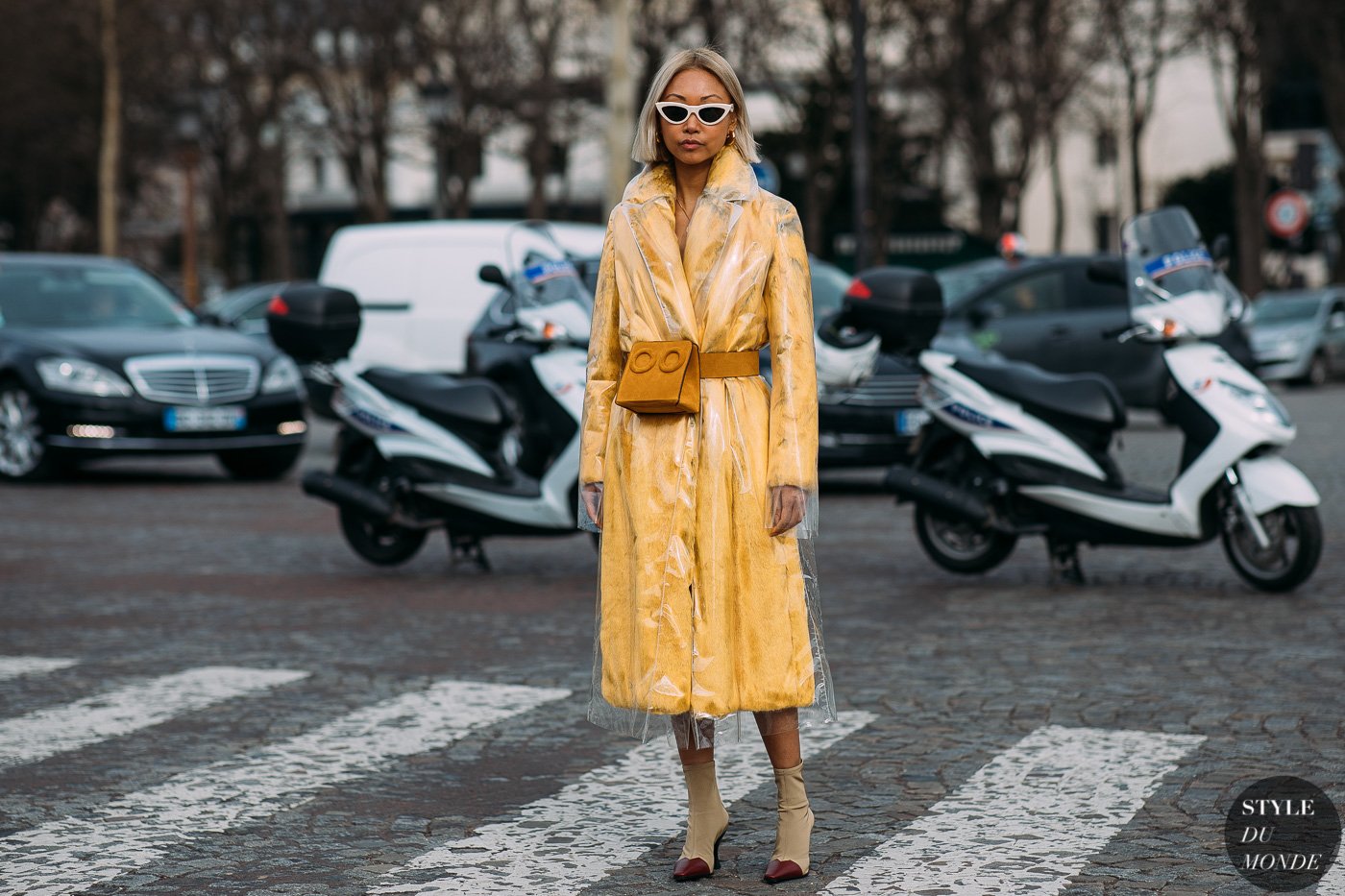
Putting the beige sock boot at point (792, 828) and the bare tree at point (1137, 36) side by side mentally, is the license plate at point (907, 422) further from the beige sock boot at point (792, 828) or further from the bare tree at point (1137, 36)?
the bare tree at point (1137, 36)

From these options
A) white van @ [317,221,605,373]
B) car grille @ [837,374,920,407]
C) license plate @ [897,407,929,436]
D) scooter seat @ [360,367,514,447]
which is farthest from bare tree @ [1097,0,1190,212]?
scooter seat @ [360,367,514,447]

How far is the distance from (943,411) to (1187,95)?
2400 inches

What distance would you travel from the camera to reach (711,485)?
14.5 ft

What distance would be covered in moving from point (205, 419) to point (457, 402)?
17.8ft

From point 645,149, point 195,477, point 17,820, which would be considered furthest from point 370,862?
point 195,477

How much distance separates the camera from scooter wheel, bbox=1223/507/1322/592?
8.39 m

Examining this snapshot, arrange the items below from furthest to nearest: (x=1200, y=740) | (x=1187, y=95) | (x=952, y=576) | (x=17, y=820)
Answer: (x=1187, y=95) < (x=952, y=576) < (x=1200, y=740) < (x=17, y=820)

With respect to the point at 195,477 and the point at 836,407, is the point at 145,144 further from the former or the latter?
the point at 836,407

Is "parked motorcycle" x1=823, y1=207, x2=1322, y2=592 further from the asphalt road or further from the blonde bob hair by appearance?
the blonde bob hair

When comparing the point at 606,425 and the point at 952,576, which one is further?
the point at 952,576

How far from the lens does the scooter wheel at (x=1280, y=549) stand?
8391mm

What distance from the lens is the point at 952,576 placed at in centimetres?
955

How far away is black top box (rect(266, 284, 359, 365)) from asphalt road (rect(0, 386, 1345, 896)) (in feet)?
3.69

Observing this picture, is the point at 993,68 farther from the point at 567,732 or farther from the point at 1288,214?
the point at 567,732
